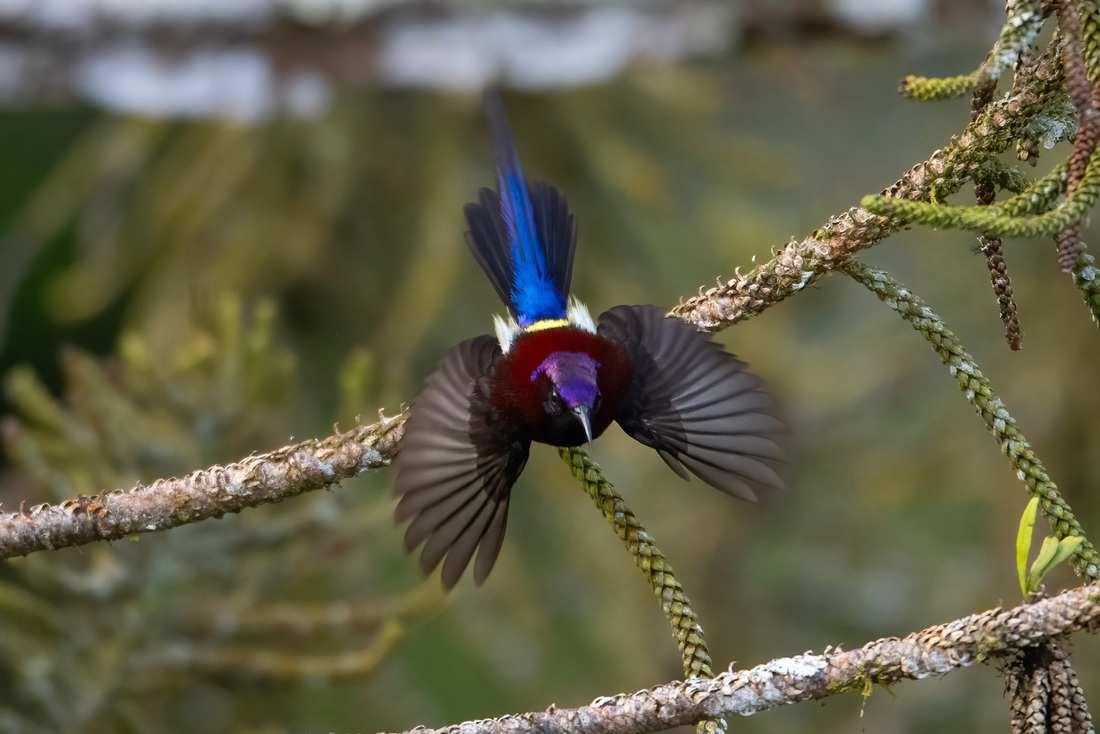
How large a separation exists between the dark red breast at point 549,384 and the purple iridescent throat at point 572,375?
0.03ft

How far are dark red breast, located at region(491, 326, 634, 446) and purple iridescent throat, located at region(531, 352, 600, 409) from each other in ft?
0.03

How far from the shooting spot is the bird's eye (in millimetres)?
1655

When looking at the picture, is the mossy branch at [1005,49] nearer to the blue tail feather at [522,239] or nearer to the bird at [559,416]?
the bird at [559,416]

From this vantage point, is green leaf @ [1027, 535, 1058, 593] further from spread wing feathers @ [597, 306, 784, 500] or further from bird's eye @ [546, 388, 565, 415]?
bird's eye @ [546, 388, 565, 415]

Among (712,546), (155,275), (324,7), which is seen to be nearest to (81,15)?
(324,7)

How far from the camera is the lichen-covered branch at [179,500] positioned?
130 centimetres

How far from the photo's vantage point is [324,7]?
11.1 feet

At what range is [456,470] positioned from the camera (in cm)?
155

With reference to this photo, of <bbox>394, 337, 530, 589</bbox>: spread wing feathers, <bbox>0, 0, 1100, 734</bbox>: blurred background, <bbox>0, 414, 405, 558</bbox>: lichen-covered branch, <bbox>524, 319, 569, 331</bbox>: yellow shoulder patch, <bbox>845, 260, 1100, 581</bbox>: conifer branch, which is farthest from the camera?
<bbox>0, 0, 1100, 734</bbox>: blurred background

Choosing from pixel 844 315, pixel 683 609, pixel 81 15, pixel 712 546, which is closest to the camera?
pixel 683 609

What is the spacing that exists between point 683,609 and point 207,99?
2.67 meters

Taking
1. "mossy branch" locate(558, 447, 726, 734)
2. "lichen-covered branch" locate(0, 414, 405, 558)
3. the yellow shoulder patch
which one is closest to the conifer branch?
"mossy branch" locate(558, 447, 726, 734)

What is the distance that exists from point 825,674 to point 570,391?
0.69 meters

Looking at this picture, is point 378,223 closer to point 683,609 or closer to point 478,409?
point 478,409
